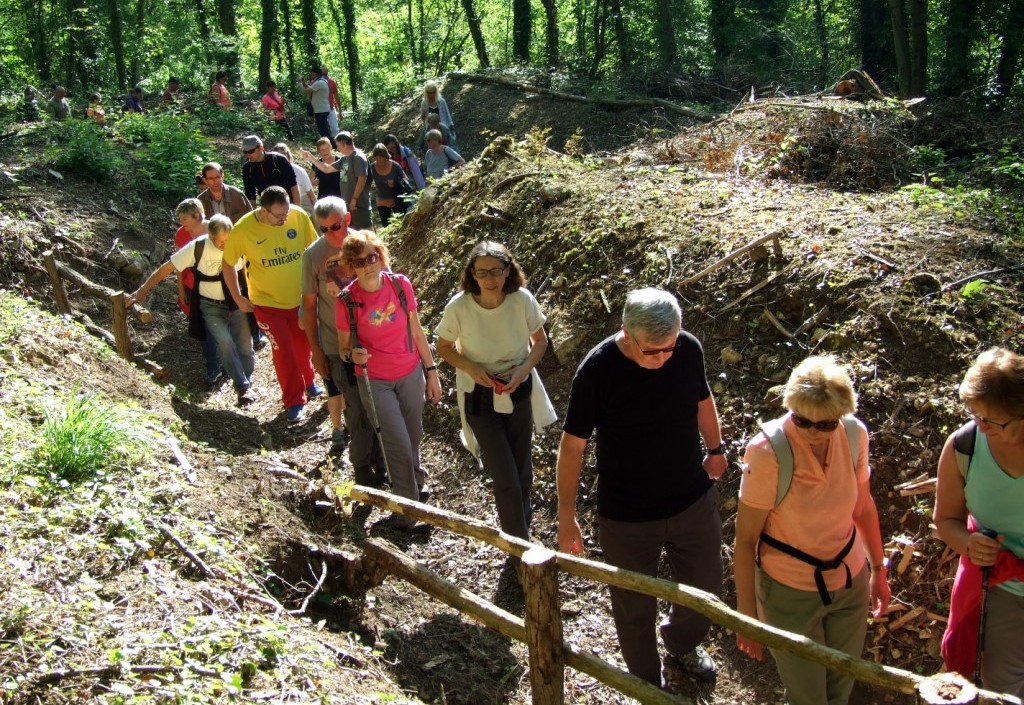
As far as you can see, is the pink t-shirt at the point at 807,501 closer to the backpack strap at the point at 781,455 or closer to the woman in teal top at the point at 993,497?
the backpack strap at the point at 781,455

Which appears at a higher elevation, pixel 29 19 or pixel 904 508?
pixel 29 19

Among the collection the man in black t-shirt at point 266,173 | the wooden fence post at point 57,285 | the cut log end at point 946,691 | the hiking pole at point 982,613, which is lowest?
the hiking pole at point 982,613

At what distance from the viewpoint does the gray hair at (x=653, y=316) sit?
3.55 meters

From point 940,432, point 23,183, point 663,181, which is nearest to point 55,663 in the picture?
point 940,432

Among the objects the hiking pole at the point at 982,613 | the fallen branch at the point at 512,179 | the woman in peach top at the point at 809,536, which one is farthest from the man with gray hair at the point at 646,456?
the fallen branch at the point at 512,179

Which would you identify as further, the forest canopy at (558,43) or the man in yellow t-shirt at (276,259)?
the forest canopy at (558,43)

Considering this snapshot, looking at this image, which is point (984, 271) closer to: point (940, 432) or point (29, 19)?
point (940, 432)

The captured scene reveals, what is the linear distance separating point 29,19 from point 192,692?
1591 inches

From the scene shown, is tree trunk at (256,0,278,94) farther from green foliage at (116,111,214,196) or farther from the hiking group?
the hiking group

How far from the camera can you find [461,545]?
20.1ft

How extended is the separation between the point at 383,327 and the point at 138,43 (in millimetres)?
31490

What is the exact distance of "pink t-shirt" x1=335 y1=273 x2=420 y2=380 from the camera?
5.69 m

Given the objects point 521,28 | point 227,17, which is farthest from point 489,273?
point 227,17

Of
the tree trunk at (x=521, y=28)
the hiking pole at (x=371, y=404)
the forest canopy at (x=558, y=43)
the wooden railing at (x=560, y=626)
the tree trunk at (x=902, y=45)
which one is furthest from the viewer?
the tree trunk at (x=521, y=28)
